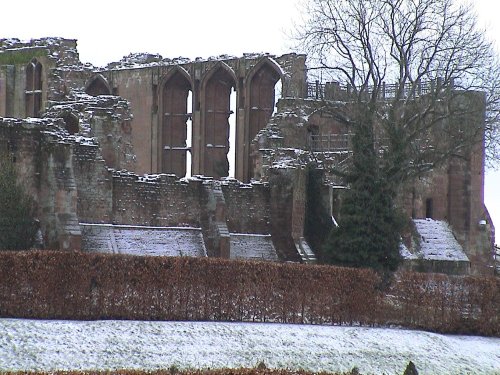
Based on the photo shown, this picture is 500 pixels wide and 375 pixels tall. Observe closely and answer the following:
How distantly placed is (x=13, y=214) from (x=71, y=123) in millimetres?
10282

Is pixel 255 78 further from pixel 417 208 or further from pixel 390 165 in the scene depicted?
pixel 390 165

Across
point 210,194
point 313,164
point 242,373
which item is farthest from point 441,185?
point 242,373

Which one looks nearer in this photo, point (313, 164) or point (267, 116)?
point (313, 164)

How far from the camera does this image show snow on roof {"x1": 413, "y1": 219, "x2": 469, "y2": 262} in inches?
1884

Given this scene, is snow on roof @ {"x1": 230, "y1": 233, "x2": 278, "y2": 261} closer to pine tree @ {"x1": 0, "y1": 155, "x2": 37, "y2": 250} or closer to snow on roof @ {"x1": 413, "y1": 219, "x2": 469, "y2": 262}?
snow on roof @ {"x1": 413, "y1": 219, "x2": 469, "y2": 262}

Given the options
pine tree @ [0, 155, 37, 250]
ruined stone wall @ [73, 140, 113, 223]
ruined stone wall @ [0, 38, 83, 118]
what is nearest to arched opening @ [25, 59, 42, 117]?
ruined stone wall @ [0, 38, 83, 118]

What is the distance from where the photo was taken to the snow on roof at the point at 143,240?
125 feet

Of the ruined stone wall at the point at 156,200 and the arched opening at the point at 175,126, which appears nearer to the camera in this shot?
the ruined stone wall at the point at 156,200

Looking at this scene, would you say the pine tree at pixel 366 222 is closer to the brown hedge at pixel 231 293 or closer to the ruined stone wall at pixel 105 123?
the brown hedge at pixel 231 293

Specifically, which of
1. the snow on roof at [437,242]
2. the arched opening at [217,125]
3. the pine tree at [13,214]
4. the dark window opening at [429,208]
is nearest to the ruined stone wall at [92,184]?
the pine tree at [13,214]

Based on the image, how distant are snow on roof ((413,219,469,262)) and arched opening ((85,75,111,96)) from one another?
741 inches

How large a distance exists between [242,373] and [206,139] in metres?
38.2

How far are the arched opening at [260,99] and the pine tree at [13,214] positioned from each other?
73.5ft

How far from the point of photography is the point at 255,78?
185 feet
